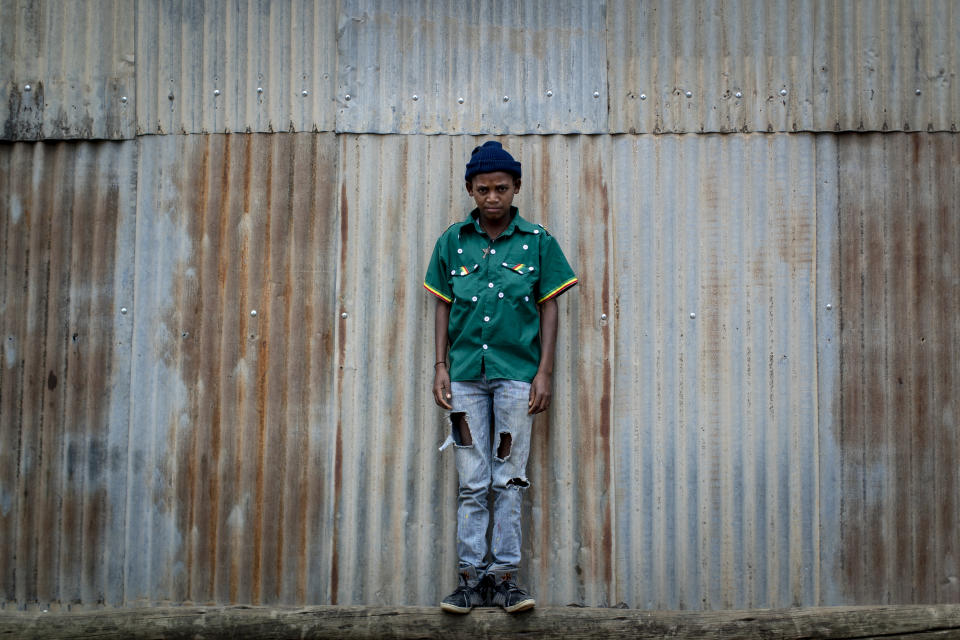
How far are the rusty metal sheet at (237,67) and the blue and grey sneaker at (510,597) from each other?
8.39 ft

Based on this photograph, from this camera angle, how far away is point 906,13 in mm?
4492

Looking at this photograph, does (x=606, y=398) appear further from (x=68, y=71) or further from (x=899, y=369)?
(x=68, y=71)

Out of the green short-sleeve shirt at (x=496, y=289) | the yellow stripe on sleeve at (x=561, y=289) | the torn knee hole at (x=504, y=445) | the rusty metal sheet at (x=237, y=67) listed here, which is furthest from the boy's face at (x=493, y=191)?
the torn knee hole at (x=504, y=445)

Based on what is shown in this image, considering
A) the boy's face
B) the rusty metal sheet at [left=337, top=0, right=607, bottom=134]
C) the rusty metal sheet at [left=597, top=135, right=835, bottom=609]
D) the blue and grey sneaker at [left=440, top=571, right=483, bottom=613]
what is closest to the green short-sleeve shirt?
the boy's face

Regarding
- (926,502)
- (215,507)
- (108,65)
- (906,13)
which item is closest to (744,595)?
(926,502)

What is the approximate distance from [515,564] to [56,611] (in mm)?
2478

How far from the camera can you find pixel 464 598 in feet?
13.2

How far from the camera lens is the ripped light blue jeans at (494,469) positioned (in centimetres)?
413

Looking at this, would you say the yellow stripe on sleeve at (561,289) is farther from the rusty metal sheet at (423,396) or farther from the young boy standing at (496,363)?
the rusty metal sheet at (423,396)

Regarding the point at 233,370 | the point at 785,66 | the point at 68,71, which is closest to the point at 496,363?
the point at 233,370

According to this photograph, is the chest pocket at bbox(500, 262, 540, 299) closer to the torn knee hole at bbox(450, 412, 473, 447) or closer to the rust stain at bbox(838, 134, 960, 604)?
the torn knee hole at bbox(450, 412, 473, 447)

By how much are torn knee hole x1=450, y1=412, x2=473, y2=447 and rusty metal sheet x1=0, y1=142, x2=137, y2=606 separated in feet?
6.02

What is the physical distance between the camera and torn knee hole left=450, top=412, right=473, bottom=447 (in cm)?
416

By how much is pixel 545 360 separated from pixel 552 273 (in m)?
0.44
